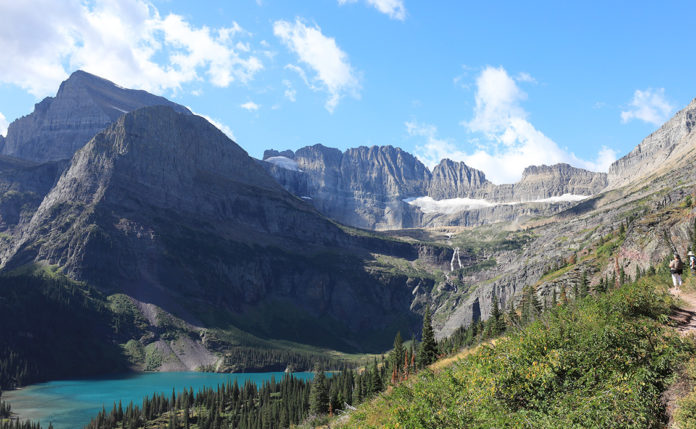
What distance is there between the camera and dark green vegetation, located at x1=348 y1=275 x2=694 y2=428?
84.7 feet

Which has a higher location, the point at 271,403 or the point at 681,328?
the point at 681,328

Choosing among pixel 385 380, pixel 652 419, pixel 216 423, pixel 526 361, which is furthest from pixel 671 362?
pixel 216 423

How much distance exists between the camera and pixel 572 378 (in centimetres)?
3120

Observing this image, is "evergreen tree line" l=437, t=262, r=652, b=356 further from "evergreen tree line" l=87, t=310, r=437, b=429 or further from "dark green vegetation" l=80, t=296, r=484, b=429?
"evergreen tree line" l=87, t=310, r=437, b=429

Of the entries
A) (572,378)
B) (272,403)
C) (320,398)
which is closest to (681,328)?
(572,378)

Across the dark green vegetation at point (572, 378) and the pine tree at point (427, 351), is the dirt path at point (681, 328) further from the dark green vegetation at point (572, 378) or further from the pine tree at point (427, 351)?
the pine tree at point (427, 351)

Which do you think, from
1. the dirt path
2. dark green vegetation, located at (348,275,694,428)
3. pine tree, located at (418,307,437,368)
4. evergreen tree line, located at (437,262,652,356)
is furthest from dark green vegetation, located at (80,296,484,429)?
the dirt path

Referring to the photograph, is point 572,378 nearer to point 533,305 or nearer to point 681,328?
point 681,328

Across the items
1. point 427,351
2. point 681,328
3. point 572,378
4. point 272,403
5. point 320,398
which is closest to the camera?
point 572,378

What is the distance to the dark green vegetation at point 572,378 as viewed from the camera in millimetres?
25812

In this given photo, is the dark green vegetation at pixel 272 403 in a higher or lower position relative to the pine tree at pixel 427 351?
lower

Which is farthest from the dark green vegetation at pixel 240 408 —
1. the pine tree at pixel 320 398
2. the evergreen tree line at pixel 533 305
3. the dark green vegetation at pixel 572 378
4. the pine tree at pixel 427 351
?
the dark green vegetation at pixel 572 378

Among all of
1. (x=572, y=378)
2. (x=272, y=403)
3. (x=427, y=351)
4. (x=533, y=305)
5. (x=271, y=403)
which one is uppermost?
(x=533, y=305)

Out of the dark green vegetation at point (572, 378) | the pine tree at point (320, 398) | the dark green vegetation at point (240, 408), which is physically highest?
the dark green vegetation at point (572, 378)
